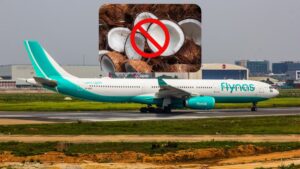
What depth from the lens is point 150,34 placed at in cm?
8612

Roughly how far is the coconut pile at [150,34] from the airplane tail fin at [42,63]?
16.6 m

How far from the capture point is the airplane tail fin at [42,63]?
217 ft

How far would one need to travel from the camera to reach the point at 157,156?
32.1 m

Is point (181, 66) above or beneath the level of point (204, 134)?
above

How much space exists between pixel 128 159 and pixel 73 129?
13.9 meters

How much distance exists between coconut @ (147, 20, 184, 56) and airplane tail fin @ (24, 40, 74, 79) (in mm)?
22085

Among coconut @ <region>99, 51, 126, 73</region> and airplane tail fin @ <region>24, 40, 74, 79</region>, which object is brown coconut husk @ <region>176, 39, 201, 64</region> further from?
airplane tail fin @ <region>24, 40, 74, 79</region>

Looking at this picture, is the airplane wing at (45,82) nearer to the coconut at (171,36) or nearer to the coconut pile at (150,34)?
the coconut pile at (150,34)

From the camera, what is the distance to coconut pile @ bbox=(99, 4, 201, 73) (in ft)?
276

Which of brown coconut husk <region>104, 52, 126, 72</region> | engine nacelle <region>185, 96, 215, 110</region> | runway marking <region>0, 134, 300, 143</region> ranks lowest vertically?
runway marking <region>0, 134, 300, 143</region>

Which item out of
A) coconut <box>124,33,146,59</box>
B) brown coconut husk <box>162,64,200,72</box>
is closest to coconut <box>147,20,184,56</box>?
coconut <box>124,33,146,59</box>

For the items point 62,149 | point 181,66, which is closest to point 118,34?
point 181,66

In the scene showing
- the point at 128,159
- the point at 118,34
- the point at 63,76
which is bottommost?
the point at 128,159

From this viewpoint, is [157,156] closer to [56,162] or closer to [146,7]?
[56,162]
